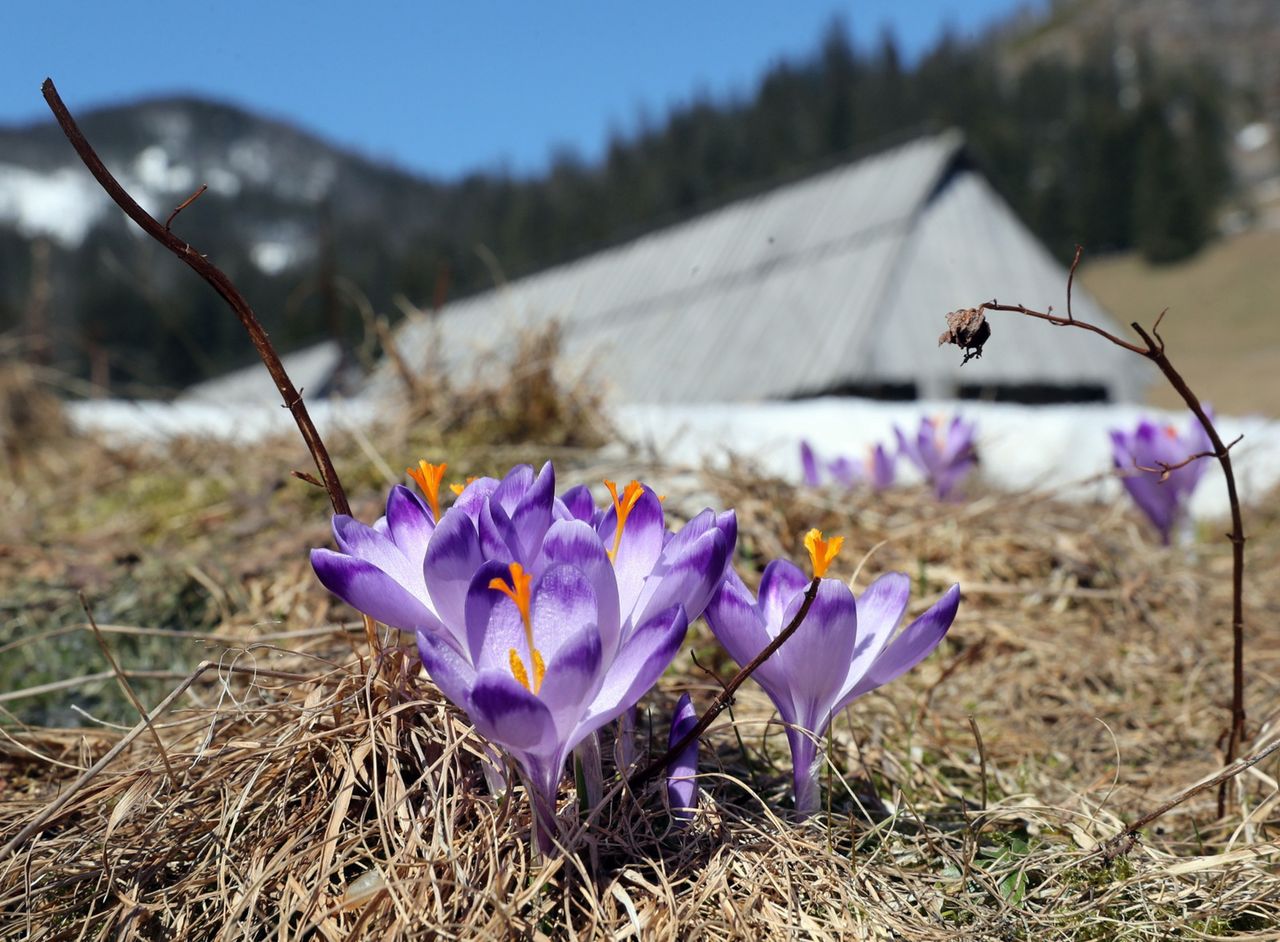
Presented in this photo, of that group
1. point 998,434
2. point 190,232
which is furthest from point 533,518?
point 190,232

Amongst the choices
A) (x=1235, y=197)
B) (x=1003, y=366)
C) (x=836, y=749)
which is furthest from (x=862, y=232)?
(x=1235, y=197)

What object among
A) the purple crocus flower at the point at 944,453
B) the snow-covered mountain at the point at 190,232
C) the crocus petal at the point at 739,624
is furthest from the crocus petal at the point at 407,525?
the purple crocus flower at the point at 944,453

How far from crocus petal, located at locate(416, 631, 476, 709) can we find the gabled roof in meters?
9.92

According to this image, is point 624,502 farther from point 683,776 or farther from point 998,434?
point 998,434

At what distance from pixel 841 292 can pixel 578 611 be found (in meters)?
12.7

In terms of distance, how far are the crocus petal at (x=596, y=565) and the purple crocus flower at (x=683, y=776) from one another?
0.75ft

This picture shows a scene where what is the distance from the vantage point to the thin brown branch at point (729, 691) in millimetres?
1012

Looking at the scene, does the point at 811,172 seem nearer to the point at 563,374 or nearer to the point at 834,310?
the point at 834,310

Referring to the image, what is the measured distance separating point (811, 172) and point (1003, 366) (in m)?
5.37

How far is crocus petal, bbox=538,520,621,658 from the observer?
38.0 inches

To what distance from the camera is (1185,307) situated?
1858 inches

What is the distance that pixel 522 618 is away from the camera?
94 cm

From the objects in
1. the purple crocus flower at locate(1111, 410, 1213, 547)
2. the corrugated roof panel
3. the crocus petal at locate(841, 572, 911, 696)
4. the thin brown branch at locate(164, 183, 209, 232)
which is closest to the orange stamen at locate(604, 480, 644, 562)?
the crocus petal at locate(841, 572, 911, 696)

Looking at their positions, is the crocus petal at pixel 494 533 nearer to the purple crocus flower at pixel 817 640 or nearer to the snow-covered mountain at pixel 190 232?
the purple crocus flower at pixel 817 640
